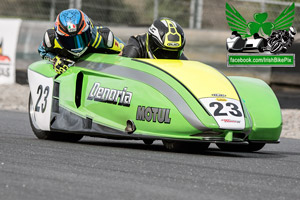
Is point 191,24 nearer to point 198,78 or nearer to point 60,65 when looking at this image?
point 60,65

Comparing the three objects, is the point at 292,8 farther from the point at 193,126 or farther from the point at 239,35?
the point at 193,126

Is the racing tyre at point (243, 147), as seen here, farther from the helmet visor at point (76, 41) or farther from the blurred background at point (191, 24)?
the blurred background at point (191, 24)

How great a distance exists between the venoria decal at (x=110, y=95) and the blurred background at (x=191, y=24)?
20.1 ft

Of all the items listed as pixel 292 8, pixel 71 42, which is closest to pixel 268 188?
pixel 71 42

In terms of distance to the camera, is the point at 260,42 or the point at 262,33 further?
the point at 262,33

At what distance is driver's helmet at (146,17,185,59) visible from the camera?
298 inches

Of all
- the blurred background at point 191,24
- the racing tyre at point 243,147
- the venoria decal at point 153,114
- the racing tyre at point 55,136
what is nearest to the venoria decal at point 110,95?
the venoria decal at point 153,114

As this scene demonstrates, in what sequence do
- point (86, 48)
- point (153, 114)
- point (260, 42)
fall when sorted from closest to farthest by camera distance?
1. point (153, 114)
2. point (86, 48)
3. point (260, 42)

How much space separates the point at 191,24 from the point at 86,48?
294 inches

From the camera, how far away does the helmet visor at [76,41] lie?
26.2 ft

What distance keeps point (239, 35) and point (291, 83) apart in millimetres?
1278

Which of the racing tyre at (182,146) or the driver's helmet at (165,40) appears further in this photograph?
the driver's helmet at (165,40)

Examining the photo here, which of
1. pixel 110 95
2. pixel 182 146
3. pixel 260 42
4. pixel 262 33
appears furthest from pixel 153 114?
pixel 262 33

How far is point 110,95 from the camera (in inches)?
288
